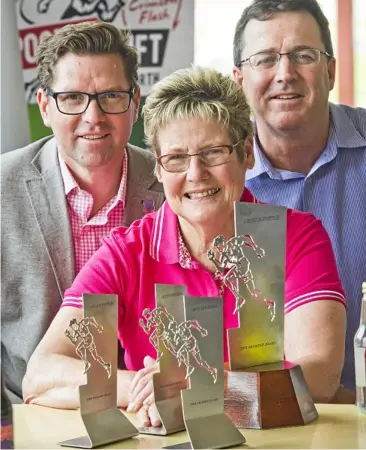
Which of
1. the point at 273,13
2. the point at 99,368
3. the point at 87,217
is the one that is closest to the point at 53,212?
the point at 87,217

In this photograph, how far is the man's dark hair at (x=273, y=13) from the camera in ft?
8.41

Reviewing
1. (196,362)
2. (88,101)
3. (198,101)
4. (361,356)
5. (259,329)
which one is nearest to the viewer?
(196,362)

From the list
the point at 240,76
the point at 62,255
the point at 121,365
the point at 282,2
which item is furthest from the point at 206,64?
the point at 121,365

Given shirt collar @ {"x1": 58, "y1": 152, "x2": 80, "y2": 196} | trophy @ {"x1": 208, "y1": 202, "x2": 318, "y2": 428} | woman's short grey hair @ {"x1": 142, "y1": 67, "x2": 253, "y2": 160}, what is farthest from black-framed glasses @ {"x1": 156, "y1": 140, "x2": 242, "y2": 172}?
shirt collar @ {"x1": 58, "y1": 152, "x2": 80, "y2": 196}

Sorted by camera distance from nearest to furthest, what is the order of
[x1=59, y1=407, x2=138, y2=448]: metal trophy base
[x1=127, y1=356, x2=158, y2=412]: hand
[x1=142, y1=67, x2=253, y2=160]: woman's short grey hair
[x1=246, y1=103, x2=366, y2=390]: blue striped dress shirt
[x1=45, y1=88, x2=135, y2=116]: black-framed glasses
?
[x1=59, y1=407, x2=138, y2=448]: metal trophy base < [x1=127, y1=356, x2=158, y2=412]: hand < [x1=142, y1=67, x2=253, y2=160]: woman's short grey hair < [x1=45, y1=88, x2=135, y2=116]: black-framed glasses < [x1=246, y1=103, x2=366, y2=390]: blue striped dress shirt

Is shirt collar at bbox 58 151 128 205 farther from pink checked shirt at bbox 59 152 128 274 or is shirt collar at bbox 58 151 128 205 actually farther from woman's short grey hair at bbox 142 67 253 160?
woman's short grey hair at bbox 142 67 253 160

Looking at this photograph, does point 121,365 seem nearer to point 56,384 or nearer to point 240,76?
point 56,384

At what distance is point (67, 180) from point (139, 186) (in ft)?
0.71

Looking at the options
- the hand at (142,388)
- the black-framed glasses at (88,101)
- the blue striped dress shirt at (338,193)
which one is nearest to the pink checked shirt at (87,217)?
the black-framed glasses at (88,101)

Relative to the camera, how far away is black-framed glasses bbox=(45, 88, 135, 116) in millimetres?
2377

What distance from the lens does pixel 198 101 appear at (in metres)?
1.97

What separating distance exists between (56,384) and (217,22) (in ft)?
4.34

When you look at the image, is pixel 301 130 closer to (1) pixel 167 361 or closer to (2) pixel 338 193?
(2) pixel 338 193

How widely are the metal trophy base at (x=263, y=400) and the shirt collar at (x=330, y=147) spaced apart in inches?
43.8
